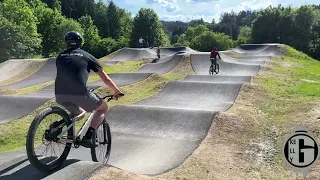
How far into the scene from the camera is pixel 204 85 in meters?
16.3

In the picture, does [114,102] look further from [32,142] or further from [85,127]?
[32,142]

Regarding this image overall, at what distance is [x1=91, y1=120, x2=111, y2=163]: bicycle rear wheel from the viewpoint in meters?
6.61

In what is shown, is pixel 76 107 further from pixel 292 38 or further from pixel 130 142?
pixel 292 38

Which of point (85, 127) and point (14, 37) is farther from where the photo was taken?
point (14, 37)

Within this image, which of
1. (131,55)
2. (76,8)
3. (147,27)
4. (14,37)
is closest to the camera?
(131,55)

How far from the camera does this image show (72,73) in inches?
223

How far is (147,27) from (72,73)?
69010 millimetres

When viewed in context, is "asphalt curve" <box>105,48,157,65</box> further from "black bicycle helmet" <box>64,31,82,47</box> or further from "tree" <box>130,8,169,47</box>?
"black bicycle helmet" <box>64,31,82,47</box>

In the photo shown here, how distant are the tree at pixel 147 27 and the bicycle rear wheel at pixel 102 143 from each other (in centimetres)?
6451

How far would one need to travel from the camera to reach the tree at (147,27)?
238 feet

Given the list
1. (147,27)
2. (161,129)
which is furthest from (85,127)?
(147,27)

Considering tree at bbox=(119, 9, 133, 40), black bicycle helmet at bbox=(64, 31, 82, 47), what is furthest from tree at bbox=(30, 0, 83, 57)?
black bicycle helmet at bbox=(64, 31, 82, 47)

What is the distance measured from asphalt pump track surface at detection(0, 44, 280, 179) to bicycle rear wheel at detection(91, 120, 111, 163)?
1.10 feet

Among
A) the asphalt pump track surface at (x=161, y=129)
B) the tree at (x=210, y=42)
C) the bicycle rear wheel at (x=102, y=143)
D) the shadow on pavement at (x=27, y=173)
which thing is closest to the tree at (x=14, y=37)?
the tree at (x=210, y=42)
